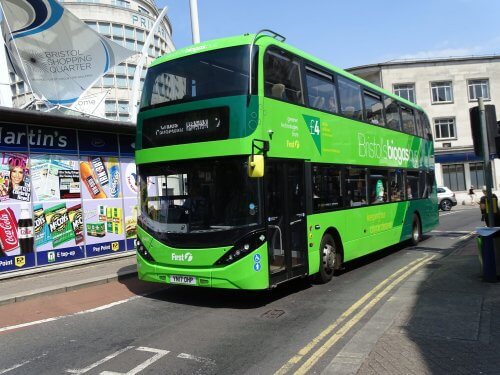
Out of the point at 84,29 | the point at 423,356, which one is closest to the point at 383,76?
the point at 84,29

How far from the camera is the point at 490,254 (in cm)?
805

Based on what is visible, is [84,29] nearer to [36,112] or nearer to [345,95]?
[36,112]

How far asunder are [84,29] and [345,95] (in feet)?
39.5

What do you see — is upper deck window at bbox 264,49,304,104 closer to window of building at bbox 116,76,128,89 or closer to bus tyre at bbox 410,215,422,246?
bus tyre at bbox 410,215,422,246

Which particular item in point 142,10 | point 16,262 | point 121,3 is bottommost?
point 16,262

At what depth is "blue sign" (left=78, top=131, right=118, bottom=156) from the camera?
12.8 m

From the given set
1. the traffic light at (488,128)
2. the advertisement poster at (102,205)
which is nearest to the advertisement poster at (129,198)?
the advertisement poster at (102,205)

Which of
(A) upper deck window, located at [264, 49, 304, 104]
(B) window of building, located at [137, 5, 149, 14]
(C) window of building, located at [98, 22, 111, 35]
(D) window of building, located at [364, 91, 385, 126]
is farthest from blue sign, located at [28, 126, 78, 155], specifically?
(B) window of building, located at [137, 5, 149, 14]

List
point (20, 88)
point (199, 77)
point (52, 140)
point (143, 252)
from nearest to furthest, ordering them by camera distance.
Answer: point (199, 77)
point (143, 252)
point (52, 140)
point (20, 88)

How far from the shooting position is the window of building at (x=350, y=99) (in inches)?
402

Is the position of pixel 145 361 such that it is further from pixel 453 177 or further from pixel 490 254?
pixel 453 177

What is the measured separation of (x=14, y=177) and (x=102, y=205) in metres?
2.58

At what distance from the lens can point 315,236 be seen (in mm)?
8703

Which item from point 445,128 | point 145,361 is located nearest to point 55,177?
point 145,361
